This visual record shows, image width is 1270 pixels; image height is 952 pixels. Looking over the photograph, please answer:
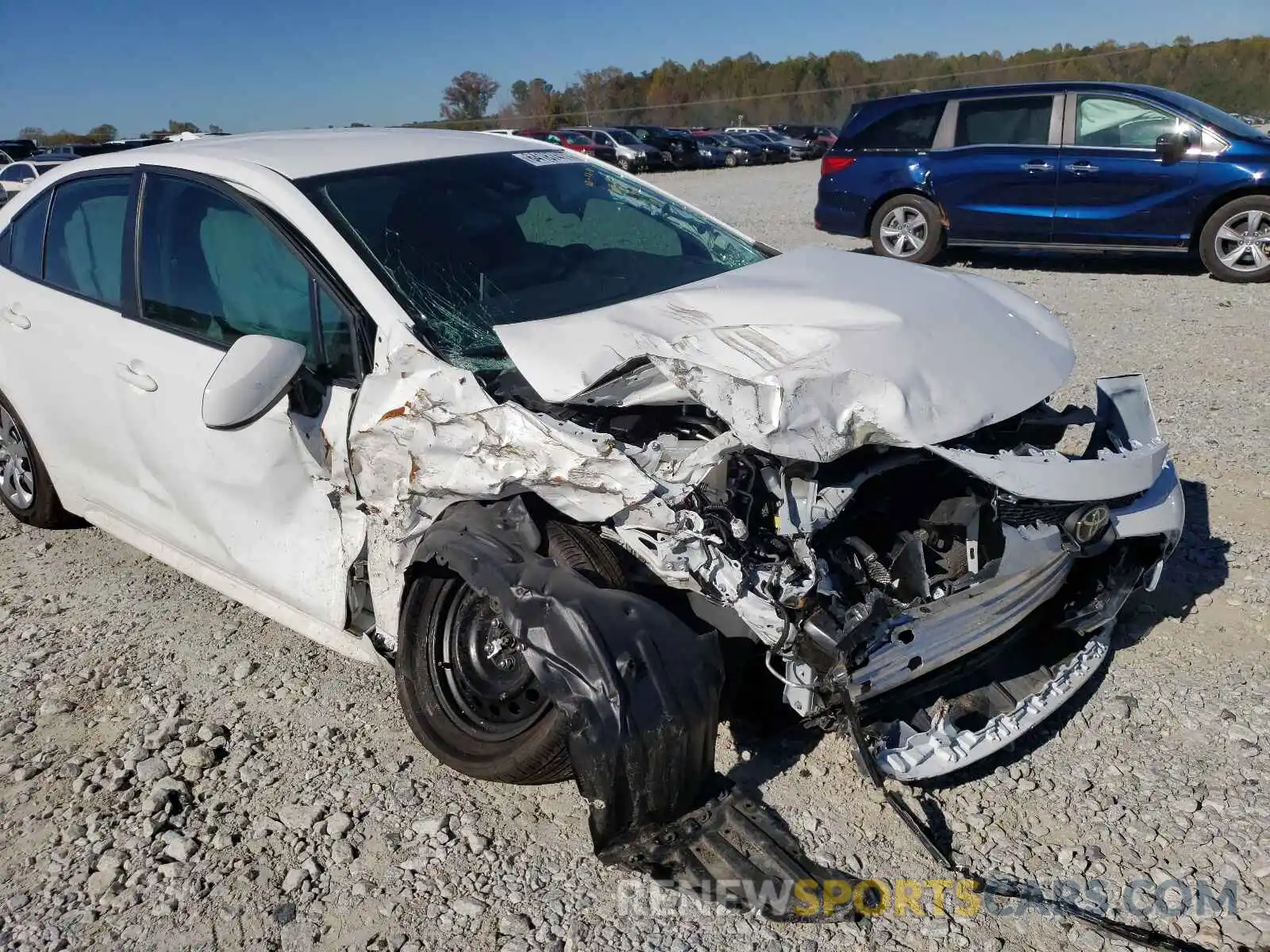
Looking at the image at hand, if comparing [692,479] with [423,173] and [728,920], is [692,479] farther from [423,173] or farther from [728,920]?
[423,173]

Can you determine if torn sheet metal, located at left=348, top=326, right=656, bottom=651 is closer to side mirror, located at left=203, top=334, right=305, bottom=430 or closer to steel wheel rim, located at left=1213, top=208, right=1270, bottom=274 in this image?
side mirror, located at left=203, top=334, right=305, bottom=430

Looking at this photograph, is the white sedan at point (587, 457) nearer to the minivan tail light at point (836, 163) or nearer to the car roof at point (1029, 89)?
the car roof at point (1029, 89)

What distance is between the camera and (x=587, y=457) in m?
2.56

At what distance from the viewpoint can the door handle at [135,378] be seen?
11.5 feet

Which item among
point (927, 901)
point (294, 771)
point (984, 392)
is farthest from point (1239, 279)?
point (294, 771)

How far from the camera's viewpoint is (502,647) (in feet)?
9.57

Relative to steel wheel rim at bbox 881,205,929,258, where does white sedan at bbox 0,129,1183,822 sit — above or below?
above

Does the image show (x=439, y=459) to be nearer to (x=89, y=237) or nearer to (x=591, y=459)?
(x=591, y=459)

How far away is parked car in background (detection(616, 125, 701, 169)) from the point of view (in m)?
32.0

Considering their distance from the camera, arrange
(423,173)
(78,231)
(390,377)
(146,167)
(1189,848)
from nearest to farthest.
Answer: (1189,848) < (390,377) < (423,173) < (146,167) < (78,231)

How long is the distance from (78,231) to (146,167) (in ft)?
1.63

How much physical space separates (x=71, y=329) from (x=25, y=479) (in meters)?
1.11

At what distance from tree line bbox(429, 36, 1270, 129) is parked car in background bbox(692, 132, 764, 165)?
7223mm

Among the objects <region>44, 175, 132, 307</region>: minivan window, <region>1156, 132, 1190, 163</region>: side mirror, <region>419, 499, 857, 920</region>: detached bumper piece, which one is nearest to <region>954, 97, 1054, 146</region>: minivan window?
<region>1156, 132, 1190, 163</region>: side mirror
